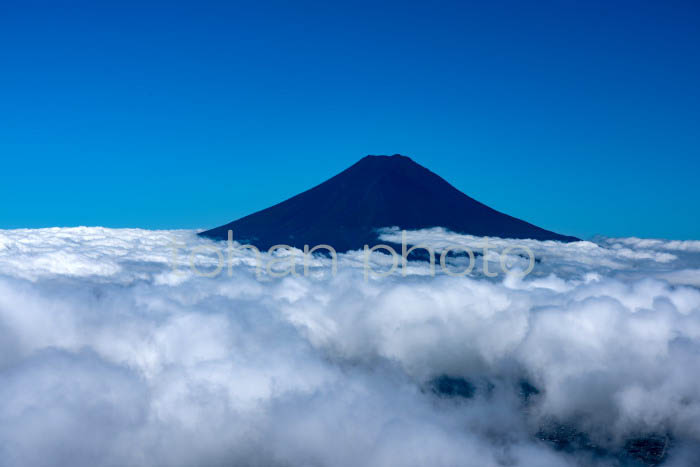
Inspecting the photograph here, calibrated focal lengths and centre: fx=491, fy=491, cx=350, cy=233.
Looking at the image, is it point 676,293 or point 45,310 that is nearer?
point 45,310

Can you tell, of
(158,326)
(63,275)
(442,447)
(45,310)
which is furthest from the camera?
(63,275)

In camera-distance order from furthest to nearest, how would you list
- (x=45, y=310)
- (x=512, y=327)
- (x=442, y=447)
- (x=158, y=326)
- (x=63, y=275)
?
(x=512, y=327)
(x=63, y=275)
(x=45, y=310)
(x=158, y=326)
(x=442, y=447)

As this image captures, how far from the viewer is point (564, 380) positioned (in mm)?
175250

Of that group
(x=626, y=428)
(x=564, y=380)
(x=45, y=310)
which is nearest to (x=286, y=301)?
(x=45, y=310)

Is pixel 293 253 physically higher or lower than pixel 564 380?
higher

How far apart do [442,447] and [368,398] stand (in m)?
26.5

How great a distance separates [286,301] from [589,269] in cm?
11147

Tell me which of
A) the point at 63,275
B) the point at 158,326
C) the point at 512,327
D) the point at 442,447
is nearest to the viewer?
the point at 442,447

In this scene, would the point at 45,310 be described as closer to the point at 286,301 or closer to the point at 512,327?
the point at 286,301

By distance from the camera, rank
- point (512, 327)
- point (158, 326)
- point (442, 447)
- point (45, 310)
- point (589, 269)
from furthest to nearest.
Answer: point (512, 327) → point (589, 269) → point (45, 310) → point (158, 326) → point (442, 447)

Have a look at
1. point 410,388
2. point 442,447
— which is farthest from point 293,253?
point 442,447

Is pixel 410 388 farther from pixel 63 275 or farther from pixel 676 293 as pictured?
pixel 63 275

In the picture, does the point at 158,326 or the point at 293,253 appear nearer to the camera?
the point at 158,326

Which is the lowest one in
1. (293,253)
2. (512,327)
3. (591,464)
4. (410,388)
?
(591,464)
